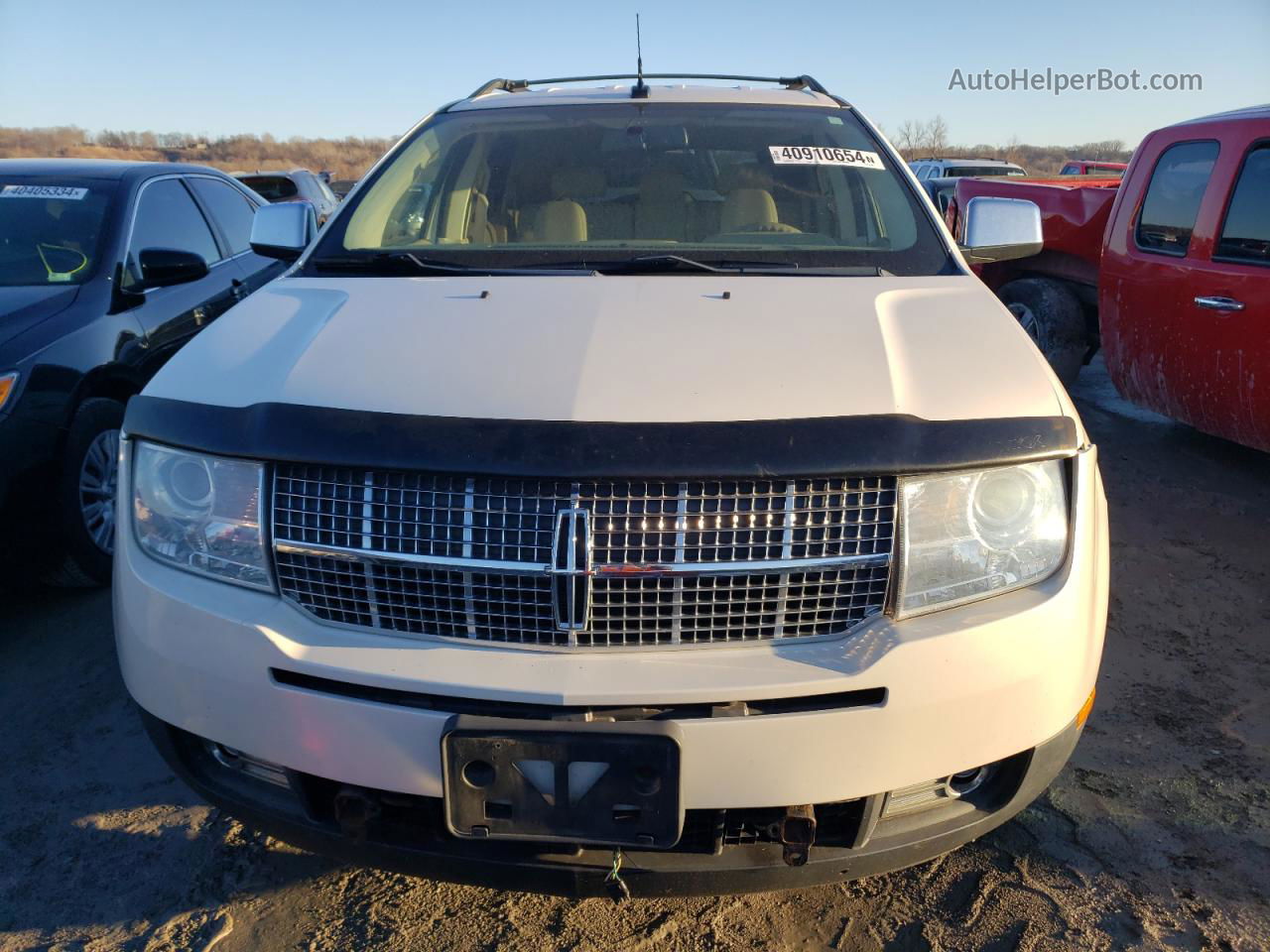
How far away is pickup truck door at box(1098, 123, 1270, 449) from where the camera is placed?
4.29 m

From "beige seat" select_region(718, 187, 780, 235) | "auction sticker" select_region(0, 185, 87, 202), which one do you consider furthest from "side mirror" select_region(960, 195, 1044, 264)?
"auction sticker" select_region(0, 185, 87, 202)

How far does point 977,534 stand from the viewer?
5.90ft

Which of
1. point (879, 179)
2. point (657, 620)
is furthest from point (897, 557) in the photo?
point (879, 179)

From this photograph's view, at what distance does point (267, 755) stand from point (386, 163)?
6.85ft

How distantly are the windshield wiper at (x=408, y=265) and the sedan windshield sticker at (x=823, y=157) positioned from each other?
3.08 ft

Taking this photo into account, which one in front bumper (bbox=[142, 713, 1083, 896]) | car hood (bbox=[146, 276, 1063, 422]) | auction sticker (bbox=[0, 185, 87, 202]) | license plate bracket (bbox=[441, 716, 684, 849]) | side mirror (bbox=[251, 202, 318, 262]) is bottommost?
front bumper (bbox=[142, 713, 1083, 896])

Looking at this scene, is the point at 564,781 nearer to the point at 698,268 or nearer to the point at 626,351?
the point at 626,351

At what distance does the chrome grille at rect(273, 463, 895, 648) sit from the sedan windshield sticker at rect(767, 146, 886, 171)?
1649 mm

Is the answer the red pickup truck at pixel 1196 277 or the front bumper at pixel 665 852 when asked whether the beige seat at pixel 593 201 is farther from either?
the red pickup truck at pixel 1196 277

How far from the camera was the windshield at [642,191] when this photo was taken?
2721mm

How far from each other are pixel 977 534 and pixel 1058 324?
5.22 metres

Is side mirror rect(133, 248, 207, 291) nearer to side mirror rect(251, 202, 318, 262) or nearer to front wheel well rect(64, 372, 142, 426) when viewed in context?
front wheel well rect(64, 372, 142, 426)

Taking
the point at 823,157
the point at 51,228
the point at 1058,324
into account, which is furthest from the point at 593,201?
the point at 1058,324

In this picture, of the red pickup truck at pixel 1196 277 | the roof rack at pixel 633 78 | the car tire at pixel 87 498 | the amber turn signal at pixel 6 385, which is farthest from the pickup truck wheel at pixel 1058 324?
the amber turn signal at pixel 6 385
